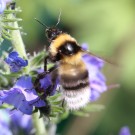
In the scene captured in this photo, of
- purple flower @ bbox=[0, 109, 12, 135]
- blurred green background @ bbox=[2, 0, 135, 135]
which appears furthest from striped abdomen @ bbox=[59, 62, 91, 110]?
blurred green background @ bbox=[2, 0, 135, 135]

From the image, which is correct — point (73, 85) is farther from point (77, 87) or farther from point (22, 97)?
point (22, 97)

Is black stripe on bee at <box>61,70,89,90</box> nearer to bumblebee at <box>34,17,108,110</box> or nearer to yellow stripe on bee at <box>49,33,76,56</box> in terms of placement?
bumblebee at <box>34,17,108,110</box>

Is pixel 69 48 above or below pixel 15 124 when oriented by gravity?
above

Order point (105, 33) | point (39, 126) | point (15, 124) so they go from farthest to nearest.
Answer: point (105, 33) → point (15, 124) → point (39, 126)

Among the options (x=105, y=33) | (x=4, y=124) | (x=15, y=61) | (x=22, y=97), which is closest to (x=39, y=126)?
(x=4, y=124)

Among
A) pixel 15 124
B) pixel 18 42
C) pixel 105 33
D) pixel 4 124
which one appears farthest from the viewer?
pixel 105 33

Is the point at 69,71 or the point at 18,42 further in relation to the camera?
the point at 18,42

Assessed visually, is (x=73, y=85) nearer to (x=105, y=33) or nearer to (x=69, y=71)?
(x=69, y=71)

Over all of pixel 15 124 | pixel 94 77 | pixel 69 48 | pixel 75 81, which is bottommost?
pixel 15 124
